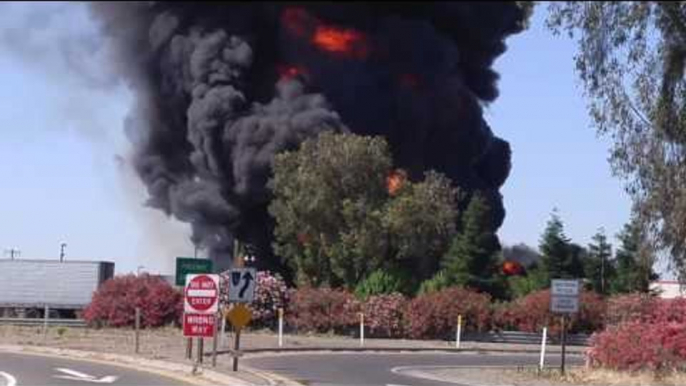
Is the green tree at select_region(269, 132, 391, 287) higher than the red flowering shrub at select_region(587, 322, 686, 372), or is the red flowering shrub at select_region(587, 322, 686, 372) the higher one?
the green tree at select_region(269, 132, 391, 287)

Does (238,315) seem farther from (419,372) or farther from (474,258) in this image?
(474,258)

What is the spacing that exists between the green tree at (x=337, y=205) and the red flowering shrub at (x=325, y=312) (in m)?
6.13

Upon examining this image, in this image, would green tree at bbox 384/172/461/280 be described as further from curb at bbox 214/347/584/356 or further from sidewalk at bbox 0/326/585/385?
curb at bbox 214/347/584/356

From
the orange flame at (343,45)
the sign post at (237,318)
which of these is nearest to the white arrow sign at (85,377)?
the sign post at (237,318)

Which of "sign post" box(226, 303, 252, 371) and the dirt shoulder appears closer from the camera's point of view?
"sign post" box(226, 303, 252, 371)

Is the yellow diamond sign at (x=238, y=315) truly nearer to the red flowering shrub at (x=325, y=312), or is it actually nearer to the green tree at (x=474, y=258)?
the red flowering shrub at (x=325, y=312)

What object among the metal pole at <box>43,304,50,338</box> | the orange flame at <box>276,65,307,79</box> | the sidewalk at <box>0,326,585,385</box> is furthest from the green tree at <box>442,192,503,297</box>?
the metal pole at <box>43,304,50,338</box>

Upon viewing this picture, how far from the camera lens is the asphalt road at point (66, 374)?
86.3ft

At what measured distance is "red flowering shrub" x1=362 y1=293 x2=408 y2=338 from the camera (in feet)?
179

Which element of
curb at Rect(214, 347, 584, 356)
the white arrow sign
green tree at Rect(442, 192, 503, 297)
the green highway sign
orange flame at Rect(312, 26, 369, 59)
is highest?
orange flame at Rect(312, 26, 369, 59)

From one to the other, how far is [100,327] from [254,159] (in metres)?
20.8

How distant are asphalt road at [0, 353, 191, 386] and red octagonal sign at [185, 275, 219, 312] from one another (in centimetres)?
165

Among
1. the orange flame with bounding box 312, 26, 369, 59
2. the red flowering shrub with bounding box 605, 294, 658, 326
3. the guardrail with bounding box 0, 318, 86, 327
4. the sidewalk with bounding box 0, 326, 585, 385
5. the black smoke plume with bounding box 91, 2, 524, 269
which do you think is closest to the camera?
the sidewalk with bounding box 0, 326, 585, 385

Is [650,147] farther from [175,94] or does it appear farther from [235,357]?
[175,94]
